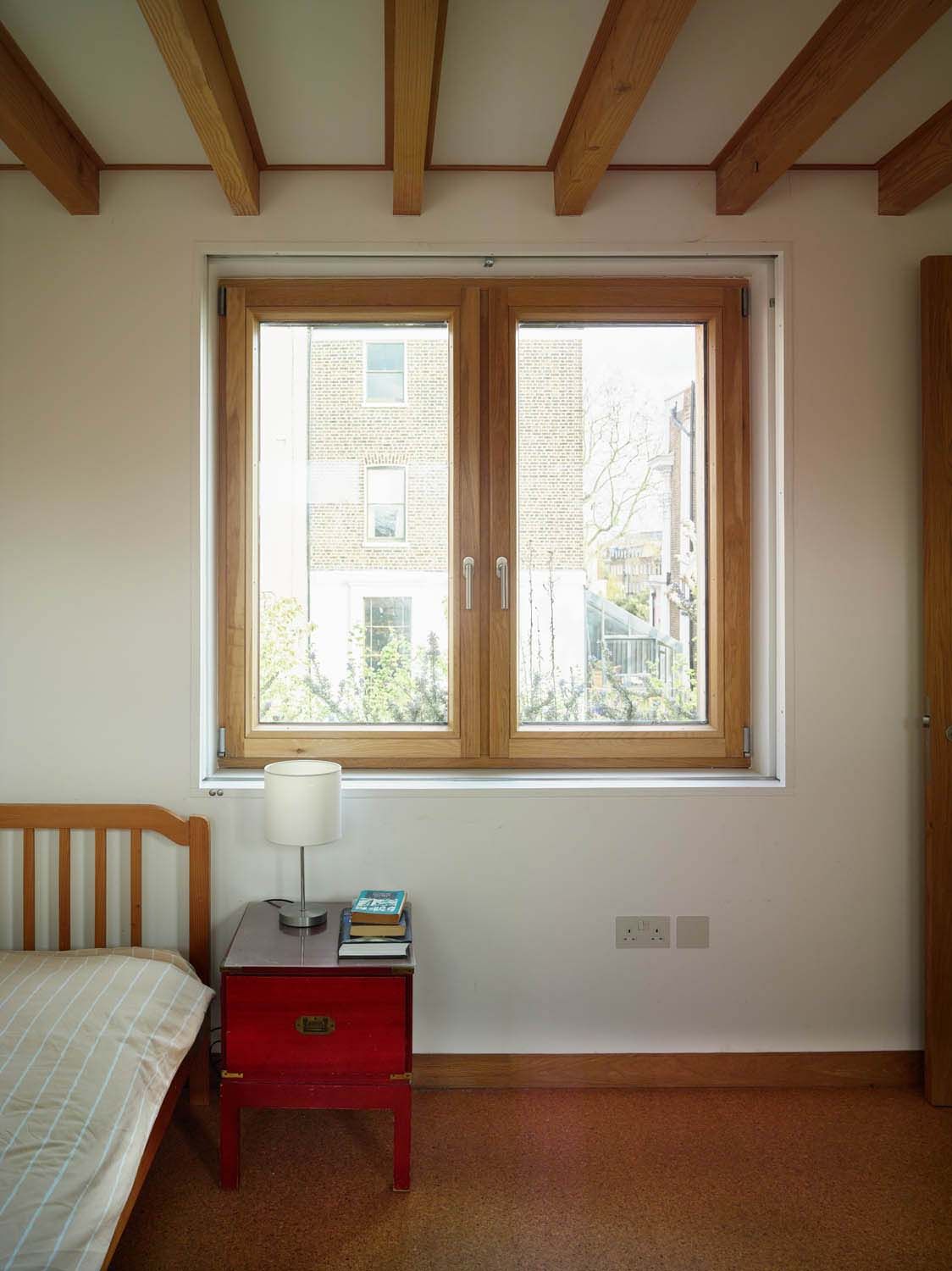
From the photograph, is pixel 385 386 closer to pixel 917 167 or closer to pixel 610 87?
pixel 610 87

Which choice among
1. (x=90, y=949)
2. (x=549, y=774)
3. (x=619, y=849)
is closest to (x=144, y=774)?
(x=90, y=949)

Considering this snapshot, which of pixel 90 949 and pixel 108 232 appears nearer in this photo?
pixel 90 949

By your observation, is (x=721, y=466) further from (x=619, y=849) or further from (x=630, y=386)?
(x=619, y=849)

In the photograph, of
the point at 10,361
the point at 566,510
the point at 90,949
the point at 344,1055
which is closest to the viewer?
the point at 344,1055

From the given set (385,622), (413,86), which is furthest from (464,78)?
(385,622)

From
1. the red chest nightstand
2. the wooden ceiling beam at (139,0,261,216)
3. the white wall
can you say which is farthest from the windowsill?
the wooden ceiling beam at (139,0,261,216)

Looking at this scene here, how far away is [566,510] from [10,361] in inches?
→ 67.6

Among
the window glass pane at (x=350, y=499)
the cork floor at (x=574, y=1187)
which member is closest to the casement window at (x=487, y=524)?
the window glass pane at (x=350, y=499)

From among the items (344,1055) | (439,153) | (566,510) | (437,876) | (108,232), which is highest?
(439,153)

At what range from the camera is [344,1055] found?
199cm

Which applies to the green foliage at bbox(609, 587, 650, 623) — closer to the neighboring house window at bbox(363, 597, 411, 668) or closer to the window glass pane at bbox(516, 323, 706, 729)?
the window glass pane at bbox(516, 323, 706, 729)

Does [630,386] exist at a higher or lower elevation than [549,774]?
higher

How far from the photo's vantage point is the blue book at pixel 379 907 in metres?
2.09

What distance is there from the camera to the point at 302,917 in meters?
2.21
